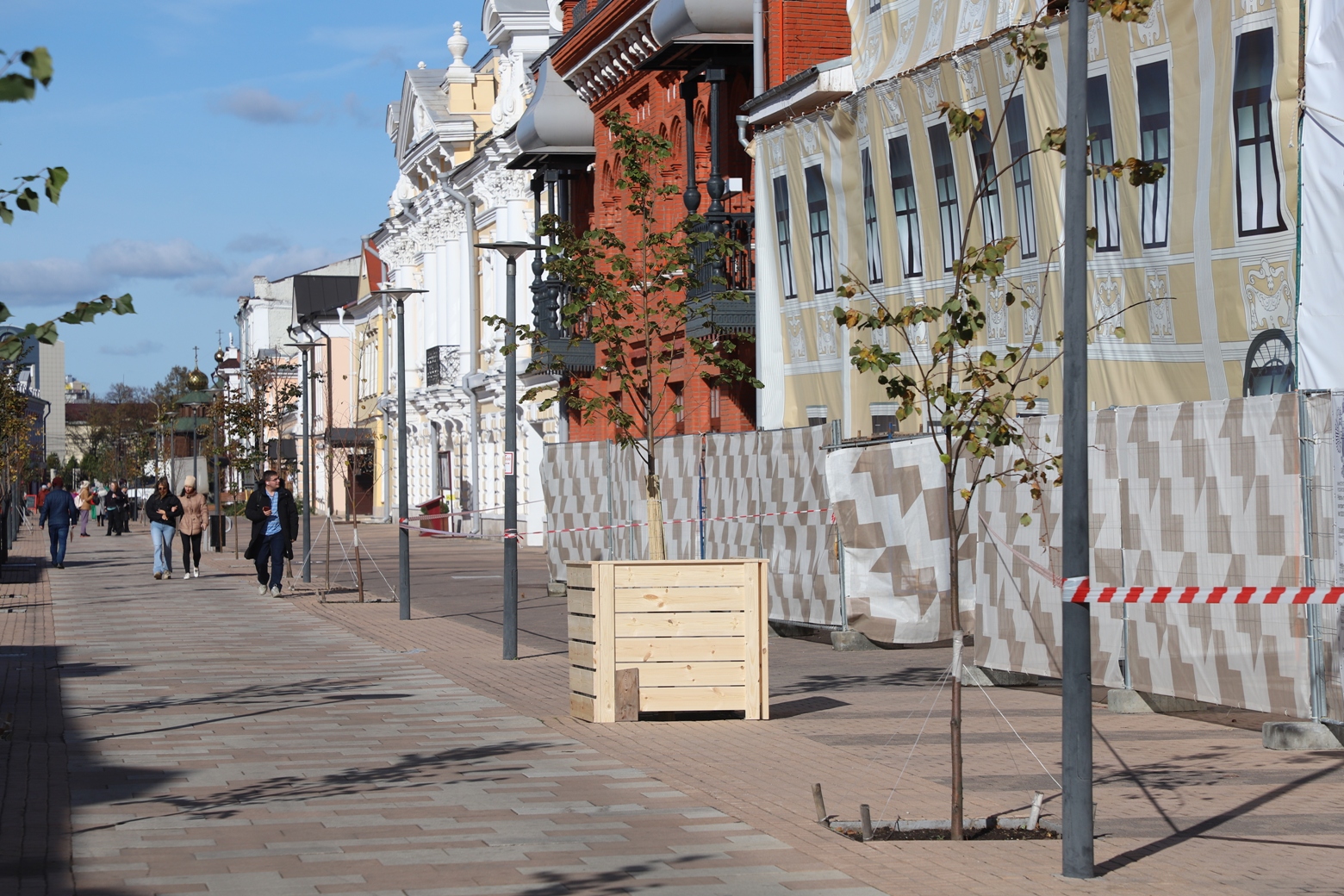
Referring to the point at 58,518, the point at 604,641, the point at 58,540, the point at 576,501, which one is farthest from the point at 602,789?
the point at 58,540

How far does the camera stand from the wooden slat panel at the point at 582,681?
12656 mm

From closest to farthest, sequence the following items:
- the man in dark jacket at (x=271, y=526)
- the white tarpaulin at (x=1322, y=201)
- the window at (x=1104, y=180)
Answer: the white tarpaulin at (x=1322, y=201)
the window at (x=1104, y=180)
the man in dark jacket at (x=271, y=526)

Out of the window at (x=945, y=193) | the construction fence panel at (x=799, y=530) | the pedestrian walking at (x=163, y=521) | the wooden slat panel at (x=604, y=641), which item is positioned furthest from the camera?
the pedestrian walking at (x=163, y=521)

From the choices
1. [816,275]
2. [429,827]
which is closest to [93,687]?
[429,827]

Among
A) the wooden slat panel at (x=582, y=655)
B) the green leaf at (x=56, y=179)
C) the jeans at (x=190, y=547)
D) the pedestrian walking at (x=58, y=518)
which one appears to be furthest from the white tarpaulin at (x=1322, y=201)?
the pedestrian walking at (x=58, y=518)

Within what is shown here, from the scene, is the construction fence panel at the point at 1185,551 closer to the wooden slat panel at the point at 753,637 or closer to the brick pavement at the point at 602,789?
the brick pavement at the point at 602,789

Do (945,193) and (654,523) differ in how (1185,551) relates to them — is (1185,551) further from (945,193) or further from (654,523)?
(945,193)

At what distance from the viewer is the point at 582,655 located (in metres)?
12.8

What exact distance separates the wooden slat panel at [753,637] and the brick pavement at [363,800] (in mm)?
1464

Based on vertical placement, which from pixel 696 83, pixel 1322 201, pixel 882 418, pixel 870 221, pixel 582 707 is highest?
pixel 696 83

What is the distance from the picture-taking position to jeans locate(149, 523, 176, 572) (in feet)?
102

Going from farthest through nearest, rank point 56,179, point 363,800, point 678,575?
point 678,575, point 363,800, point 56,179

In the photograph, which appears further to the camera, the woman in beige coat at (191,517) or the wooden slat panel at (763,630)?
the woman in beige coat at (191,517)

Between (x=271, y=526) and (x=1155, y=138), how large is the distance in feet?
51.8
